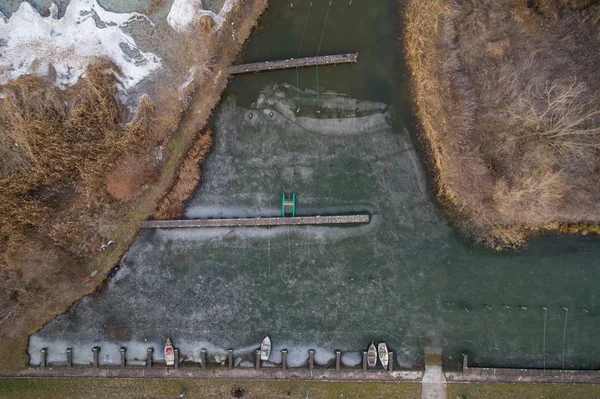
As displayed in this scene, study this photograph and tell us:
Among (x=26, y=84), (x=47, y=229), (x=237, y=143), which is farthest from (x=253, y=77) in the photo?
(x=47, y=229)

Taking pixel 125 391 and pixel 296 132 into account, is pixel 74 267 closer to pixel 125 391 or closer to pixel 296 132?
pixel 125 391

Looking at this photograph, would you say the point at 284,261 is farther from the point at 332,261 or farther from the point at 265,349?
the point at 265,349

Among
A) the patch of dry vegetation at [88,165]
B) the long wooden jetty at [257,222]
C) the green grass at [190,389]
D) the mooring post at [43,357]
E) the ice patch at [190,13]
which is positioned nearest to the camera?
the patch of dry vegetation at [88,165]

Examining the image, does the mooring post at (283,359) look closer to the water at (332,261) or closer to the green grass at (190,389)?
the water at (332,261)

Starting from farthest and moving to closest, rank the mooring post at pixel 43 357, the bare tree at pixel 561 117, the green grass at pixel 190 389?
the mooring post at pixel 43 357, the green grass at pixel 190 389, the bare tree at pixel 561 117

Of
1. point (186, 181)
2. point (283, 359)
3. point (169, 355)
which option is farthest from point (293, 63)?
point (169, 355)

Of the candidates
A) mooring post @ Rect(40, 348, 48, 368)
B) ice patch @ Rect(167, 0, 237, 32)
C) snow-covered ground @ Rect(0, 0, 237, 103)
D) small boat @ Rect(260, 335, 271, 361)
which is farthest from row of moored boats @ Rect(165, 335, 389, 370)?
ice patch @ Rect(167, 0, 237, 32)

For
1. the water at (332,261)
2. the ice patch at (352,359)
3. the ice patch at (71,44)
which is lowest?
the ice patch at (352,359)

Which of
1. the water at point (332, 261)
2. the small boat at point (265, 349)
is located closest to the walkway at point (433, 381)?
the water at point (332, 261)
